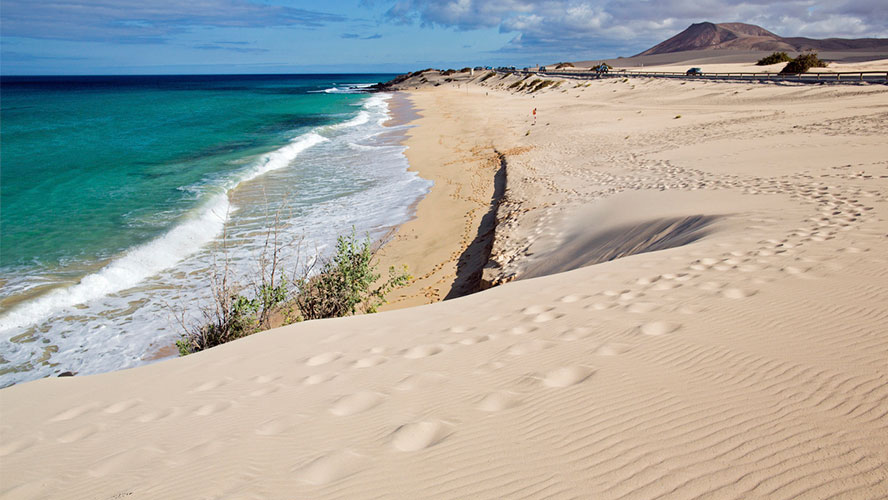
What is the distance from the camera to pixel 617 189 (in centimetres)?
1188

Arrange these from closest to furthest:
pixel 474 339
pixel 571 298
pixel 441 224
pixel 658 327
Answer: pixel 658 327 → pixel 474 339 → pixel 571 298 → pixel 441 224

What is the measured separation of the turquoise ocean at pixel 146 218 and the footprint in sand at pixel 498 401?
5.24m

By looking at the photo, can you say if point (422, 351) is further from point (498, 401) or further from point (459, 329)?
point (498, 401)

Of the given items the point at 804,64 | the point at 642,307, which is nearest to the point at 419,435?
the point at 642,307

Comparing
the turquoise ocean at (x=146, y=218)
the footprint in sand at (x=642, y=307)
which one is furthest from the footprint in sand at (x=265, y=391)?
the turquoise ocean at (x=146, y=218)

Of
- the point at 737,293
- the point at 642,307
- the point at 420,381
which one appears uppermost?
the point at 737,293

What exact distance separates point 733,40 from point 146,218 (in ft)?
540

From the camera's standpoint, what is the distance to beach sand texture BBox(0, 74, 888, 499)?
237 cm

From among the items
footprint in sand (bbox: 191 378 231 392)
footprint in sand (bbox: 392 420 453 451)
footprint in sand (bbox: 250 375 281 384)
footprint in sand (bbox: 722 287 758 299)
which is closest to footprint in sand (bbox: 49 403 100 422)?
footprint in sand (bbox: 191 378 231 392)

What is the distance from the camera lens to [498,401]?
3.20 m

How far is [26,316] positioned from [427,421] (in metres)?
9.09

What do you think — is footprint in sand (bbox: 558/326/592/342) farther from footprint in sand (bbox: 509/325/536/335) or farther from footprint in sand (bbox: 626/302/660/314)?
footprint in sand (bbox: 626/302/660/314)

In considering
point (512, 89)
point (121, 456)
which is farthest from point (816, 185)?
point (512, 89)

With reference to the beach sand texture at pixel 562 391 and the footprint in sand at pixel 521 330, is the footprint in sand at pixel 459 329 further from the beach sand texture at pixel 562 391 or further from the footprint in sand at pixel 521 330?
the footprint in sand at pixel 521 330
